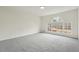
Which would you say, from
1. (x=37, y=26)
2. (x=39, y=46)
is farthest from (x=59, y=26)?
(x=39, y=46)

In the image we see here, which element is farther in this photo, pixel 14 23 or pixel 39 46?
pixel 14 23

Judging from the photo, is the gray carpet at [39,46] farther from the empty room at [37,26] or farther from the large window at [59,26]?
the large window at [59,26]

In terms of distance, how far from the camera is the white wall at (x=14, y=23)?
16.1 feet

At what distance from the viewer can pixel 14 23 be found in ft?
18.9

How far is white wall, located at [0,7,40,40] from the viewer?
4897 millimetres

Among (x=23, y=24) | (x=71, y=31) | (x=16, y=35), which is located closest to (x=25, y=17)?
(x=23, y=24)

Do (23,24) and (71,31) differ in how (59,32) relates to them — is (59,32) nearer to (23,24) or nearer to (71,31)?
(71,31)

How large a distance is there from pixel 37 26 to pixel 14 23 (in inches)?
141

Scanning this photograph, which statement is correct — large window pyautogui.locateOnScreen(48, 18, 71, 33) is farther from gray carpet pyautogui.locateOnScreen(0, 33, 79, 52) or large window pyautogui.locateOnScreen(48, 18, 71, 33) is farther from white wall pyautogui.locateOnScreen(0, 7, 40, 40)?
gray carpet pyautogui.locateOnScreen(0, 33, 79, 52)

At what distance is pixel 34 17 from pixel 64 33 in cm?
392

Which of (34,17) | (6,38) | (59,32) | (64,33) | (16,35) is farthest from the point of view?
(34,17)

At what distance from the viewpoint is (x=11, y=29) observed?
18.1 ft

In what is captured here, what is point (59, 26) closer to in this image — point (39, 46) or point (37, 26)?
point (37, 26)

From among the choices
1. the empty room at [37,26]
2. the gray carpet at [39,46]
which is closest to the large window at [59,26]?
the empty room at [37,26]
